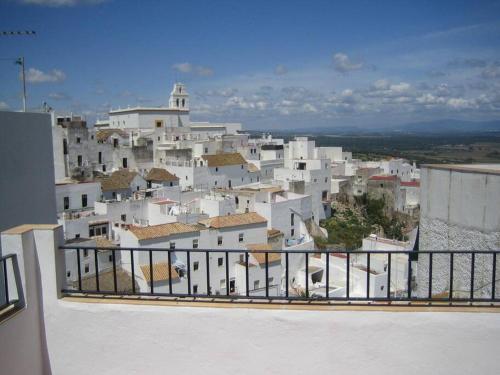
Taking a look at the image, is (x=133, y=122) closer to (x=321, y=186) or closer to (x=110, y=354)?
(x=321, y=186)

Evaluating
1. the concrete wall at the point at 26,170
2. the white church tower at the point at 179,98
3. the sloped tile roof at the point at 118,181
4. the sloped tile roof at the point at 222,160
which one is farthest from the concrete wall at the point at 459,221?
the white church tower at the point at 179,98

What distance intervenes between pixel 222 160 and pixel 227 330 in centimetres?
3587

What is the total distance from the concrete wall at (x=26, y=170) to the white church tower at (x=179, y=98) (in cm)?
5221

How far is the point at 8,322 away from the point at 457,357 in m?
3.77

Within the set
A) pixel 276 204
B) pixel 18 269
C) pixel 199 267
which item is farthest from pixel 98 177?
pixel 18 269

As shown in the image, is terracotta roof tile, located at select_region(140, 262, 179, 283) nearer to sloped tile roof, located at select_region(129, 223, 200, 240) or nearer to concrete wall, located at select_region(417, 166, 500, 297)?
sloped tile roof, located at select_region(129, 223, 200, 240)

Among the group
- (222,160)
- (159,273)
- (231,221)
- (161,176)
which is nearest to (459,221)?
(159,273)

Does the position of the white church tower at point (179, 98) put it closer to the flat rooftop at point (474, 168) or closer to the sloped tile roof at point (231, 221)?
the sloped tile roof at point (231, 221)

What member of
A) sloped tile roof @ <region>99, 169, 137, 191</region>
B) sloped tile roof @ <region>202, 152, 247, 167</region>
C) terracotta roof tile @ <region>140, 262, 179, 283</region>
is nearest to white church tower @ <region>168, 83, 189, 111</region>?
sloped tile roof @ <region>202, 152, 247, 167</region>

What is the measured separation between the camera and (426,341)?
3938 mm

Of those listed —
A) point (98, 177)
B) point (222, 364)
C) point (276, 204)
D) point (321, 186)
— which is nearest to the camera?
point (222, 364)

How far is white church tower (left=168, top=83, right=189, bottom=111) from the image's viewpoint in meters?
59.7

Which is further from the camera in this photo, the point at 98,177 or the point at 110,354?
the point at 98,177

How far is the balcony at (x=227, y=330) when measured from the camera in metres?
3.93
